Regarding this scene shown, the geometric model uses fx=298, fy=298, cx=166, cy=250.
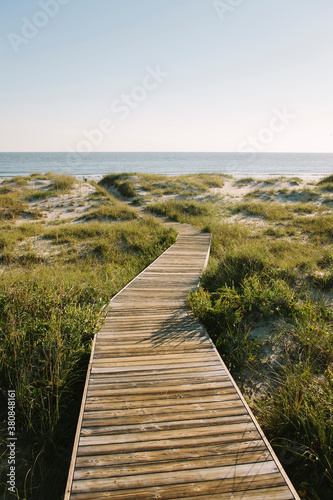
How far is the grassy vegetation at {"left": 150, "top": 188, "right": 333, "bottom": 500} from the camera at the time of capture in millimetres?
2900

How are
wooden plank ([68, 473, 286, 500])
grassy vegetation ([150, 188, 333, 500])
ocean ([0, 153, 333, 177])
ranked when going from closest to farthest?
wooden plank ([68, 473, 286, 500]) → grassy vegetation ([150, 188, 333, 500]) → ocean ([0, 153, 333, 177])

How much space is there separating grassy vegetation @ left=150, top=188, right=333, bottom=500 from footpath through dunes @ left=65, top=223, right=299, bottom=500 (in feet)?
1.44

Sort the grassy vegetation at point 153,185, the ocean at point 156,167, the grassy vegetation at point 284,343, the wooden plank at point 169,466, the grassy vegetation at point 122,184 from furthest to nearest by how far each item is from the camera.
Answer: the ocean at point 156,167 < the grassy vegetation at point 122,184 < the grassy vegetation at point 153,185 < the grassy vegetation at point 284,343 < the wooden plank at point 169,466

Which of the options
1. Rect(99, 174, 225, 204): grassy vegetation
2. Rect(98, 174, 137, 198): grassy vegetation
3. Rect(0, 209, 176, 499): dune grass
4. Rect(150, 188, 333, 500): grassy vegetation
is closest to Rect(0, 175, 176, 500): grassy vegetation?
Rect(0, 209, 176, 499): dune grass

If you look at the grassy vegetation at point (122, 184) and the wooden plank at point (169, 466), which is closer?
the wooden plank at point (169, 466)

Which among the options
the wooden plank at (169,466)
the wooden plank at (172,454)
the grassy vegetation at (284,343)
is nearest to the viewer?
A: the wooden plank at (169,466)

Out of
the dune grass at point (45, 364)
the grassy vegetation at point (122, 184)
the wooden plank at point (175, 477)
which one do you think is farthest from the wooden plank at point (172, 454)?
the grassy vegetation at point (122, 184)

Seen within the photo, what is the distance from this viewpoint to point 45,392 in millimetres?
3430

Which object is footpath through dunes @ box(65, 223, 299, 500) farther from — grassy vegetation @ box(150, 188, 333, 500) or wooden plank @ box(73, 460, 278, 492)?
grassy vegetation @ box(150, 188, 333, 500)

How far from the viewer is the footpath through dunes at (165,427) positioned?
2314 millimetres

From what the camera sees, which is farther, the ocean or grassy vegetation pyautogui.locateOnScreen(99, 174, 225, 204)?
the ocean

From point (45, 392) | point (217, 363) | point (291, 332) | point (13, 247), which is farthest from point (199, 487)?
point (13, 247)

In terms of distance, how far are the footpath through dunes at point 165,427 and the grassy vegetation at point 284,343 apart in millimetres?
440

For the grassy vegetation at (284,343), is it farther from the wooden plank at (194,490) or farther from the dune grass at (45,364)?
the dune grass at (45,364)
